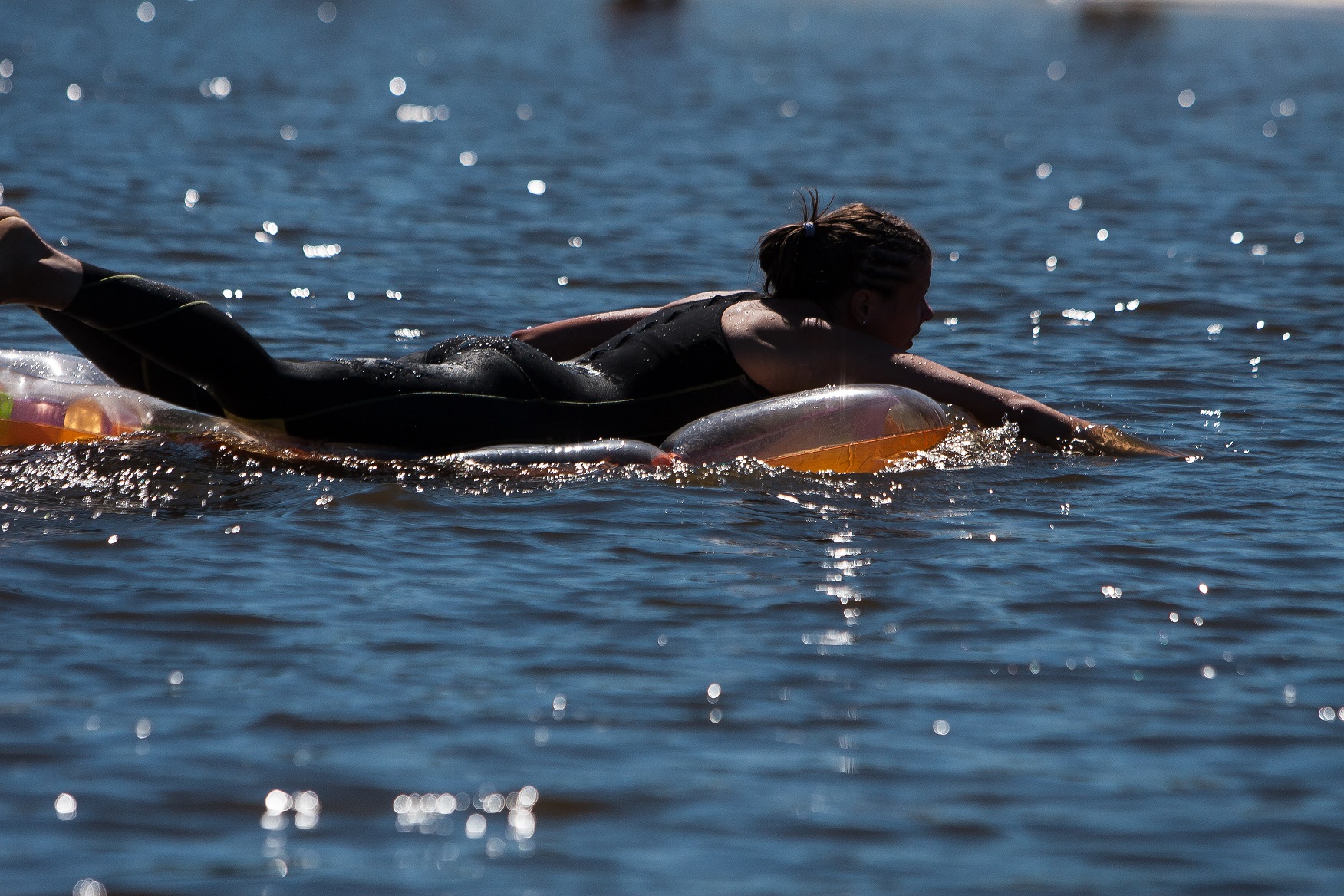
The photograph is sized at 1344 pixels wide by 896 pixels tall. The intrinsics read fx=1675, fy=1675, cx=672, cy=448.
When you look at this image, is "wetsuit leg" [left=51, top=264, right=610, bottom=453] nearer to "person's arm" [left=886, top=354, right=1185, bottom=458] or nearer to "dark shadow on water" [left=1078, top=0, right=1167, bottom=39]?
"person's arm" [left=886, top=354, right=1185, bottom=458]

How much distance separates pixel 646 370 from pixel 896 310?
90cm

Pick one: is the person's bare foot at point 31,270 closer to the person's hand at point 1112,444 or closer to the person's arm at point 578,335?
the person's arm at point 578,335

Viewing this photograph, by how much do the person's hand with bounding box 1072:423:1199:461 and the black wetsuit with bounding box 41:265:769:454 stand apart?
1.20 metres

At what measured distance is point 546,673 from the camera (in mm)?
3951

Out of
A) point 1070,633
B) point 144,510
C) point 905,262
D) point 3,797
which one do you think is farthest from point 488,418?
point 3,797

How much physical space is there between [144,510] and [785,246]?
91.3 inches

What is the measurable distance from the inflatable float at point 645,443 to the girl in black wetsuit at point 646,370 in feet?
0.30

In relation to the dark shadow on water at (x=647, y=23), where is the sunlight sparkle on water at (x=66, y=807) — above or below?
below

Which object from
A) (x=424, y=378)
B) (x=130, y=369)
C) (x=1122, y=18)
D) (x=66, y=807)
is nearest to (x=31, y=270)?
(x=130, y=369)

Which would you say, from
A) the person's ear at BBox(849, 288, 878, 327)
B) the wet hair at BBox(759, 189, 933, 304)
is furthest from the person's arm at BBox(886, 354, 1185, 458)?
the wet hair at BBox(759, 189, 933, 304)

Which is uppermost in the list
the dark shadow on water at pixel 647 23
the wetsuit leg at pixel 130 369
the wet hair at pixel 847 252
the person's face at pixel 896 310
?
the dark shadow on water at pixel 647 23

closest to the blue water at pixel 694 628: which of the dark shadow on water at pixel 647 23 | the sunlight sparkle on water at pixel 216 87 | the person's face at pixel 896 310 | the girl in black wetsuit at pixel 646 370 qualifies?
the girl in black wetsuit at pixel 646 370

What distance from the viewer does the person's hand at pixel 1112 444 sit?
20.1 feet

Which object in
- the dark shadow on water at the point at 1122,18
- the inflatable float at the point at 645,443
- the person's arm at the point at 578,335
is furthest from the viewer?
the dark shadow on water at the point at 1122,18
